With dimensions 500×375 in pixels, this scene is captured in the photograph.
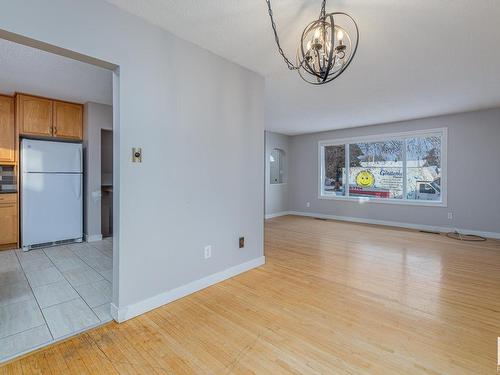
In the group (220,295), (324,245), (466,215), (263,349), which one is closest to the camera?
(263,349)

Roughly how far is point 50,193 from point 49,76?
181 cm

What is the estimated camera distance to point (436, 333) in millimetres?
Answer: 1816

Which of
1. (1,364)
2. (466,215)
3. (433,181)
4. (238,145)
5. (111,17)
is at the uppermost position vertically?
(111,17)

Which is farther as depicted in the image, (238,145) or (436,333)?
(238,145)

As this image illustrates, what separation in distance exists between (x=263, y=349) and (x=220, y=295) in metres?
0.83

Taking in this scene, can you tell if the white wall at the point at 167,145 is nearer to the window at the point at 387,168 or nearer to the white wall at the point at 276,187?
the white wall at the point at 276,187

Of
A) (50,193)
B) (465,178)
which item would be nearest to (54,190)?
(50,193)

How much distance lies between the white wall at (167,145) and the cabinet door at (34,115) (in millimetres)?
2980

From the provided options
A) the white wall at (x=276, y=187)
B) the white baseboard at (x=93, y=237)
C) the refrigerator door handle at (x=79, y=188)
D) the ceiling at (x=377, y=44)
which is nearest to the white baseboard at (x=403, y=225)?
the white wall at (x=276, y=187)

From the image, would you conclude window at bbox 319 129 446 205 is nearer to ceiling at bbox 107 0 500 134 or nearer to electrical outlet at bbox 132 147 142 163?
ceiling at bbox 107 0 500 134

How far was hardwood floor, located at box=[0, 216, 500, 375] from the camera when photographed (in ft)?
4.96

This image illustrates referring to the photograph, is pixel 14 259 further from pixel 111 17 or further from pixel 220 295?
pixel 111 17

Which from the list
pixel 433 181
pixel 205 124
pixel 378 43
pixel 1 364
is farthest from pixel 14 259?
pixel 433 181

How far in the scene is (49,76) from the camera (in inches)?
120
